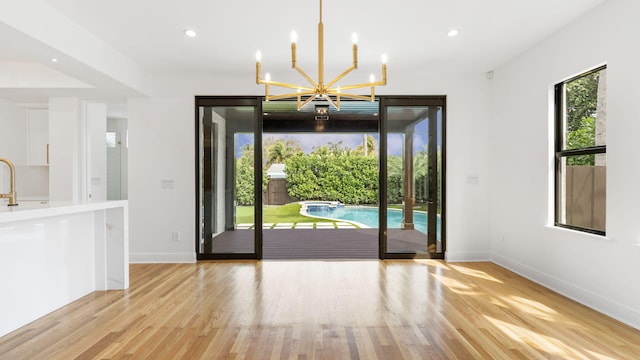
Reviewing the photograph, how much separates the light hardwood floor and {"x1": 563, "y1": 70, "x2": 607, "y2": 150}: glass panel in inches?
62.6

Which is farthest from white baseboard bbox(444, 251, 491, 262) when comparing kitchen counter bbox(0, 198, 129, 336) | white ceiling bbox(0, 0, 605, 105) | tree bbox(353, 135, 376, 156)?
tree bbox(353, 135, 376, 156)

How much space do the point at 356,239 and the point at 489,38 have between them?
434 cm

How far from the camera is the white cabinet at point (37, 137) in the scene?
18.2ft

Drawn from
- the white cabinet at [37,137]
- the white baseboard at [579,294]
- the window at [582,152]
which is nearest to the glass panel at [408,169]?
the white baseboard at [579,294]

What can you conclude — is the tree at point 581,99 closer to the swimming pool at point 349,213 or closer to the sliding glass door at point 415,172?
the sliding glass door at point 415,172

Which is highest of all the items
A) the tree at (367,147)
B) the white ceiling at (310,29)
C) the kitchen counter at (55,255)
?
the white ceiling at (310,29)

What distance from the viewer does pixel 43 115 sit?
5.56 m

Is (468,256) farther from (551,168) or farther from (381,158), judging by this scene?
(381,158)

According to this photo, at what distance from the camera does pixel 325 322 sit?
289cm

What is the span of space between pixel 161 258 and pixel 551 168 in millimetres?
5112

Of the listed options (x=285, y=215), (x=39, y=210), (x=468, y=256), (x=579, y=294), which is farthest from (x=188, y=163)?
(x=285, y=215)

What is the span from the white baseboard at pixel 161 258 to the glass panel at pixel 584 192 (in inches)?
185

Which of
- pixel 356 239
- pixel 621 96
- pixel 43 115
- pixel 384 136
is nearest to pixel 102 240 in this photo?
pixel 43 115

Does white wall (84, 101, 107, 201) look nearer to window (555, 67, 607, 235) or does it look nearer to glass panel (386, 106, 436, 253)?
glass panel (386, 106, 436, 253)
